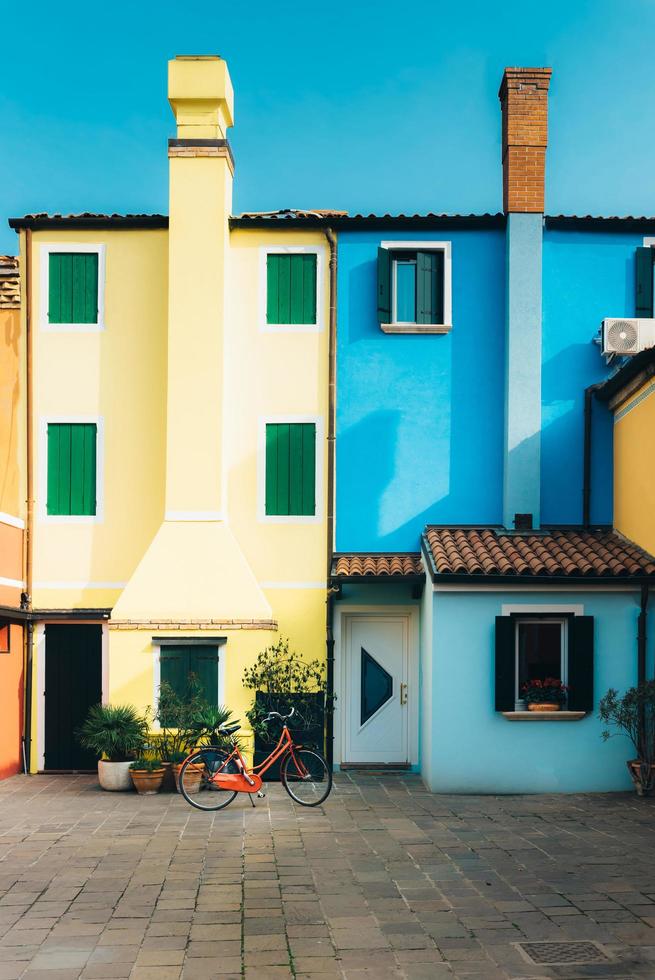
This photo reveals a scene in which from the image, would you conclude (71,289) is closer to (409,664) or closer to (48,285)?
(48,285)

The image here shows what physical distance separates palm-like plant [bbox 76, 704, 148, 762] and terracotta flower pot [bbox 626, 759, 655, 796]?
239 inches

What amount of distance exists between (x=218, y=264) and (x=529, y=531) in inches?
223

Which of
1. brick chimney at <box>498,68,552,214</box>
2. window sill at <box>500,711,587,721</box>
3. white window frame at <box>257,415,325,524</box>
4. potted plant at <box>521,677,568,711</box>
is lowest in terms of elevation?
window sill at <box>500,711,587,721</box>

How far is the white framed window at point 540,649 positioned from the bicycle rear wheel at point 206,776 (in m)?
3.77

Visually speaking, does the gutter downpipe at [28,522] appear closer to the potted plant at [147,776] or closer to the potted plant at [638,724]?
the potted plant at [147,776]

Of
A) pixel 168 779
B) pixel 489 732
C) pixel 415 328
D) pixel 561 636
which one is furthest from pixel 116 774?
pixel 415 328

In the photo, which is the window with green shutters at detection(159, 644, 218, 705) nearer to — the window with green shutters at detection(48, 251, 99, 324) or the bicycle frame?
the bicycle frame

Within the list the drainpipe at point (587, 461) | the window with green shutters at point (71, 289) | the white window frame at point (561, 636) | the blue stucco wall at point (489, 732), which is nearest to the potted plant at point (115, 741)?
the blue stucco wall at point (489, 732)

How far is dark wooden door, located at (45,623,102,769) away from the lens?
14492 millimetres

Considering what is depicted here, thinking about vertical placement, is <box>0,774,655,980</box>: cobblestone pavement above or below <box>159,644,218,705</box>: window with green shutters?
below

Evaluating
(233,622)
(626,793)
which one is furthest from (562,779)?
(233,622)

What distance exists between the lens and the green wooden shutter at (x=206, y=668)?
13492 millimetres

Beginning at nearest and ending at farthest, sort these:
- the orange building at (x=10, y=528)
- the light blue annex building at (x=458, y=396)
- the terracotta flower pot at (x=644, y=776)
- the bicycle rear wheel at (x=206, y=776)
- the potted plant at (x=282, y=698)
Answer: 1. the bicycle rear wheel at (x=206, y=776)
2. the terracotta flower pot at (x=644, y=776)
3. the potted plant at (x=282, y=698)
4. the orange building at (x=10, y=528)
5. the light blue annex building at (x=458, y=396)

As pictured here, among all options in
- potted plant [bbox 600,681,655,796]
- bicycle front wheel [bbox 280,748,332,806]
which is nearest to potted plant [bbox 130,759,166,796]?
bicycle front wheel [bbox 280,748,332,806]
